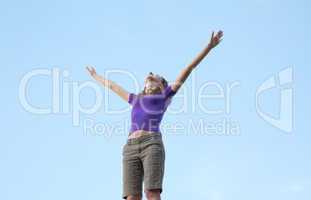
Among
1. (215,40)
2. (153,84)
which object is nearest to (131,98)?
(153,84)

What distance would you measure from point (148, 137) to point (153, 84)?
0.91 meters

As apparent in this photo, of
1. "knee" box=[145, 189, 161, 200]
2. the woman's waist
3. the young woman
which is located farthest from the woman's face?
"knee" box=[145, 189, 161, 200]

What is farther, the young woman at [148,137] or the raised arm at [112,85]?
the raised arm at [112,85]

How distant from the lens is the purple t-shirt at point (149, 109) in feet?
22.8

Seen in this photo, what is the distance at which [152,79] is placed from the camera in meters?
7.35

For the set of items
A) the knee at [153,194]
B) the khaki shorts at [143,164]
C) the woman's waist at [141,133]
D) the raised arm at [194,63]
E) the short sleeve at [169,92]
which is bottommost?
the knee at [153,194]

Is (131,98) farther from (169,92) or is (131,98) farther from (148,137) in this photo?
(148,137)

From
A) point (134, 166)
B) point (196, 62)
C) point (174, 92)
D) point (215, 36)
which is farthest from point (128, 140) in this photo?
point (215, 36)

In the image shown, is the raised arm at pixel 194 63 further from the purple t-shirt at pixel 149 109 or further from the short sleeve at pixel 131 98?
the short sleeve at pixel 131 98

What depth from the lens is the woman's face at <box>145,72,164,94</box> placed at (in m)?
7.27

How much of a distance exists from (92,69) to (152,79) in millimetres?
1371

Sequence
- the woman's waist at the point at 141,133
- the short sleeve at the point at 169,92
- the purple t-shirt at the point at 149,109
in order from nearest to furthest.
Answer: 1. the woman's waist at the point at 141,133
2. the purple t-shirt at the point at 149,109
3. the short sleeve at the point at 169,92

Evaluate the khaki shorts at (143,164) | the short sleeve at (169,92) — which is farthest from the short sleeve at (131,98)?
the khaki shorts at (143,164)

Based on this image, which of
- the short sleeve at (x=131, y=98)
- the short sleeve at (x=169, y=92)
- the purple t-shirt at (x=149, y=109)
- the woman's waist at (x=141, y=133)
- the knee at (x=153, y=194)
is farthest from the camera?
the short sleeve at (x=131, y=98)
